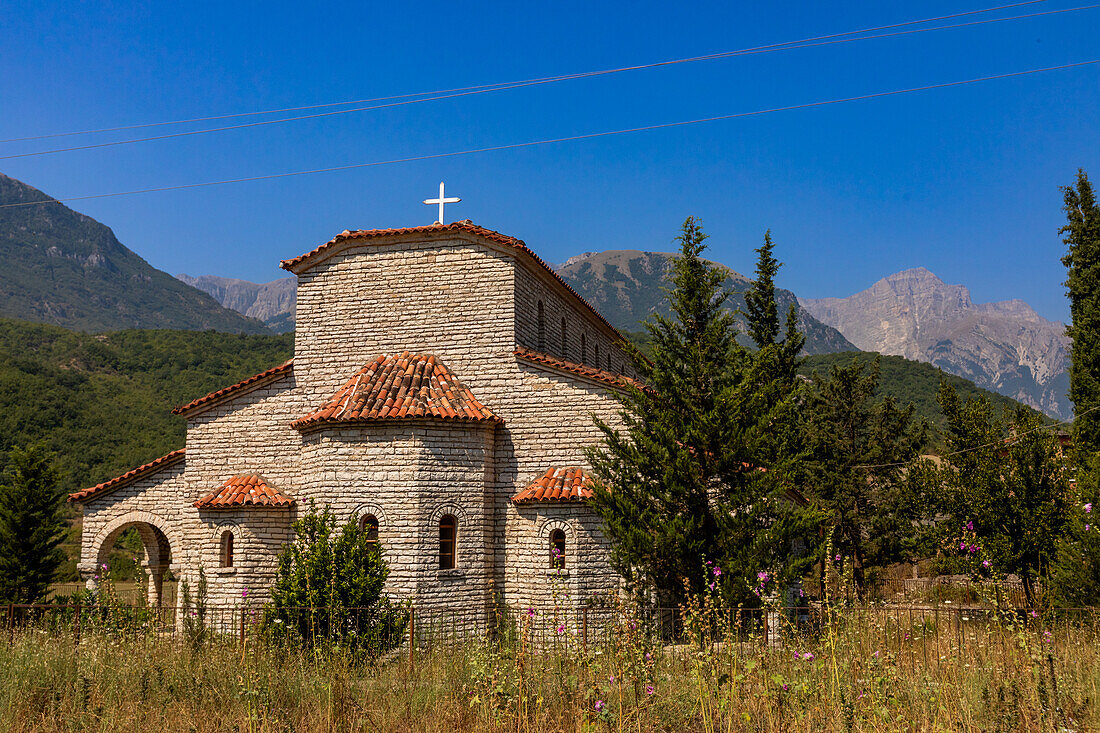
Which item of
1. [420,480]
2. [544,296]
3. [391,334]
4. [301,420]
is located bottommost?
[420,480]

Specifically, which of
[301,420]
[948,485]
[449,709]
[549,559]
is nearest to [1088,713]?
[449,709]

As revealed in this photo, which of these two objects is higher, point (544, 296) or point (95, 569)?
point (544, 296)

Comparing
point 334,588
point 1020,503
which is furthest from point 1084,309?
point 334,588

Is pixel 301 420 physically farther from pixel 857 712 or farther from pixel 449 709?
pixel 857 712

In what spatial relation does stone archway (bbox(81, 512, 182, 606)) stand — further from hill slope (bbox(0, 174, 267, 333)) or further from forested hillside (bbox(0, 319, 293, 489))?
hill slope (bbox(0, 174, 267, 333))

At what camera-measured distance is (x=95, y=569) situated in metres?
18.5

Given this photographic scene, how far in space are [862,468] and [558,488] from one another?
14.9 m

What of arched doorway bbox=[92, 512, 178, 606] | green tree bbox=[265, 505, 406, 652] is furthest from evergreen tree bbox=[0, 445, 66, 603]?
→ green tree bbox=[265, 505, 406, 652]

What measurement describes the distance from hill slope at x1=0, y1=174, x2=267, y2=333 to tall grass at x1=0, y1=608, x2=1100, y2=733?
15328 cm

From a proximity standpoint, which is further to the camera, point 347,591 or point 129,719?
point 347,591

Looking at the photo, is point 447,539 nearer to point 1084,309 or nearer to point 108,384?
point 1084,309

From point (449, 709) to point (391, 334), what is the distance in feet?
38.5

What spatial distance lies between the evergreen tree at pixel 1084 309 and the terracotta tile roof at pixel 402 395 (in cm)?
1766

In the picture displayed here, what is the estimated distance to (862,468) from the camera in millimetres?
25375
